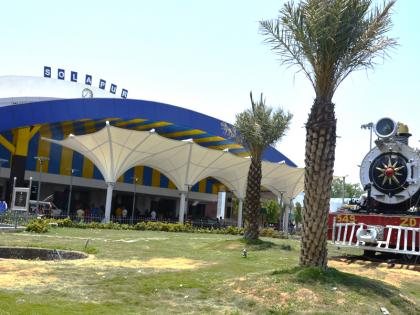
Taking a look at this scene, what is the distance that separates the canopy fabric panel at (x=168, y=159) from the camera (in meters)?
32.6

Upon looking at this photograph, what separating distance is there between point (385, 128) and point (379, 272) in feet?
20.2

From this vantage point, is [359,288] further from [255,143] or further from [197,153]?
[197,153]

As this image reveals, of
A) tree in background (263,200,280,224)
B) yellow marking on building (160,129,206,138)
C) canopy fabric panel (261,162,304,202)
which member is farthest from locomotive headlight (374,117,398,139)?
tree in background (263,200,280,224)

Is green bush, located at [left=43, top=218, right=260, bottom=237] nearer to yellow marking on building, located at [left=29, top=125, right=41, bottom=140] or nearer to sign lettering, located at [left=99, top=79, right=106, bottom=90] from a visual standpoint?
yellow marking on building, located at [left=29, top=125, right=41, bottom=140]

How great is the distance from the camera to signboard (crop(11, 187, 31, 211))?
23.8m

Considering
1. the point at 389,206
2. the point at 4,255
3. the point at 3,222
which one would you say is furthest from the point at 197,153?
the point at 4,255

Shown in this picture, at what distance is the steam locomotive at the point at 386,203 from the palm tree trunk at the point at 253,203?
393 centimetres

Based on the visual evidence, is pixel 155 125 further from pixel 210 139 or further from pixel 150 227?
pixel 150 227

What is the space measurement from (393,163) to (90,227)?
17.8 m

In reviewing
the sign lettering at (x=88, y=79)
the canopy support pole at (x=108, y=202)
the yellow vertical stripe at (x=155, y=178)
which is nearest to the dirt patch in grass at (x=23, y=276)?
the canopy support pole at (x=108, y=202)

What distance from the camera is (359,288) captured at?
858 centimetres

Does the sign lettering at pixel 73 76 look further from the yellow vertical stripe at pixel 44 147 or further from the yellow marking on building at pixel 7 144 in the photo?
the yellow marking on building at pixel 7 144

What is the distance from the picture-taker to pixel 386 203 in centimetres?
1684

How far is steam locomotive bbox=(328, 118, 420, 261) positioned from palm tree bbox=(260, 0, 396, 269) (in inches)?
225
